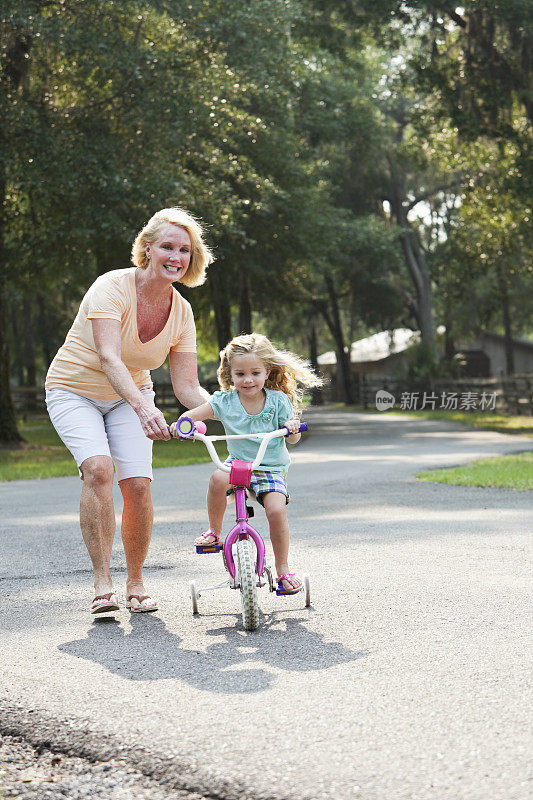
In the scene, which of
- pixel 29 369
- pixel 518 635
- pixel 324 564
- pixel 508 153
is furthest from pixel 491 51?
pixel 29 369

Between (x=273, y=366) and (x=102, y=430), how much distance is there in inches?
38.7

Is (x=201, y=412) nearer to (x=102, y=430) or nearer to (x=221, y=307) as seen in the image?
(x=102, y=430)

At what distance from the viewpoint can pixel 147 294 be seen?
5.40m

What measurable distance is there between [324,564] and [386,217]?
4188cm

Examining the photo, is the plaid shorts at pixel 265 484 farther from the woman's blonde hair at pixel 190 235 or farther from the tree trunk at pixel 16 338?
the tree trunk at pixel 16 338

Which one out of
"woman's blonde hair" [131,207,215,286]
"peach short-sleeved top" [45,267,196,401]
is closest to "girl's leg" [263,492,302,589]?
"peach short-sleeved top" [45,267,196,401]

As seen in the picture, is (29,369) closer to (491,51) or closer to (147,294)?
(491,51)

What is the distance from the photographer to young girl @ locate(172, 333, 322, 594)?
5.33 metres

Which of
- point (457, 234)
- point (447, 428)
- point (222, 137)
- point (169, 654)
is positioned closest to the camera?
point (169, 654)

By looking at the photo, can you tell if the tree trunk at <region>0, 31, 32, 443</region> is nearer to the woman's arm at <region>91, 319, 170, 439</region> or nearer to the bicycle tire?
the woman's arm at <region>91, 319, 170, 439</region>

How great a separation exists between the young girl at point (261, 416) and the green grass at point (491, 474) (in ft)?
23.4

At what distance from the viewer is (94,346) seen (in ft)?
17.6

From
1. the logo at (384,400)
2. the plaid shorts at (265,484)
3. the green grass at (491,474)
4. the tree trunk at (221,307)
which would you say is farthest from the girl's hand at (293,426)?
the logo at (384,400)

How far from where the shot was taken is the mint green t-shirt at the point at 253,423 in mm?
5391
